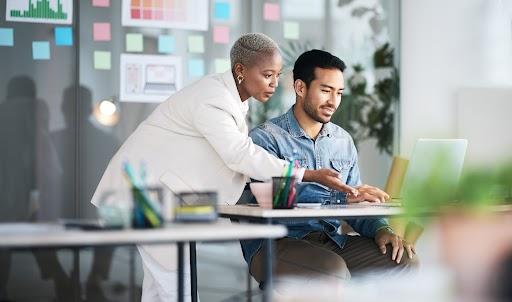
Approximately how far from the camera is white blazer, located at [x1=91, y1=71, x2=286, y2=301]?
10.3 feet

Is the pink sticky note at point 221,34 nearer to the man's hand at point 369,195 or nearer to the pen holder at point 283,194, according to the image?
the man's hand at point 369,195

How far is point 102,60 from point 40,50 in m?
0.35

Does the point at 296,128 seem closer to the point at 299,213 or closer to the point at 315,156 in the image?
the point at 315,156

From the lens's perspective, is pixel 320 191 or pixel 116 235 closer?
pixel 116 235

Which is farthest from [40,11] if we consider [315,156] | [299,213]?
[299,213]

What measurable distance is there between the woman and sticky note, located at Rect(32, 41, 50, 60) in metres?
1.52

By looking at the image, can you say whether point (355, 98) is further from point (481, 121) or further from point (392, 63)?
point (481, 121)

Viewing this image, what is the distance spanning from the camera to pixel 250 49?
343cm

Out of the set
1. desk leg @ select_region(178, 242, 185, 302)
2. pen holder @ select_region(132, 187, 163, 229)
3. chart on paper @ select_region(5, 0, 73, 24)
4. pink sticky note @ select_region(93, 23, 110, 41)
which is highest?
chart on paper @ select_region(5, 0, 73, 24)

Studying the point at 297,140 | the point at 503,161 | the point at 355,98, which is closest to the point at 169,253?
the point at 297,140

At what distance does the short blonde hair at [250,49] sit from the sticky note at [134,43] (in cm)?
157

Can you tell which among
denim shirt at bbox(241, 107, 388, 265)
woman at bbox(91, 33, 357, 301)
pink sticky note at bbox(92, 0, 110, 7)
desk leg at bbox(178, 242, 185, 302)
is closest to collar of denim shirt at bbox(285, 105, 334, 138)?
denim shirt at bbox(241, 107, 388, 265)

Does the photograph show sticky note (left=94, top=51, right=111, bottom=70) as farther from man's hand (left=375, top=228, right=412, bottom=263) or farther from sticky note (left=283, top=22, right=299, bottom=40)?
man's hand (left=375, top=228, right=412, bottom=263)

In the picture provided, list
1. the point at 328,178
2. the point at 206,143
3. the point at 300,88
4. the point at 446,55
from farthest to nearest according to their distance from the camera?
1. the point at 446,55
2. the point at 300,88
3. the point at 206,143
4. the point at 328,178
